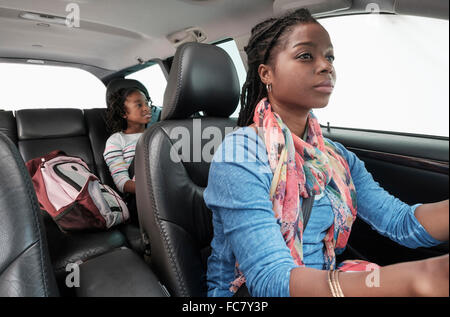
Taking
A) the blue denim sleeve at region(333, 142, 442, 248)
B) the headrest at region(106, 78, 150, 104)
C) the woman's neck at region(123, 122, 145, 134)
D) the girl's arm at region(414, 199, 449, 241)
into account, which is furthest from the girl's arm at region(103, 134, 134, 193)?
the girl's arm at region(414, 199, 449, 241)

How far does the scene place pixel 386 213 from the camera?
918mm

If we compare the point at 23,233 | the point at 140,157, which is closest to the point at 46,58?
the point at 140,157

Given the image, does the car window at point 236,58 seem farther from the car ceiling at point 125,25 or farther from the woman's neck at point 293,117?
the woman's neck at point 293,117

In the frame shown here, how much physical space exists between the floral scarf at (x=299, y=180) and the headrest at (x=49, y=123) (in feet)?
6.88

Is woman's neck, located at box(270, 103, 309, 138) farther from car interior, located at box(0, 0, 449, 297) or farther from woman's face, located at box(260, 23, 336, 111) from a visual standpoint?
A: car interior, located at box(0, 0, 449, 297)

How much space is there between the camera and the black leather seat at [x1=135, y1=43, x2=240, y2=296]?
942 mm

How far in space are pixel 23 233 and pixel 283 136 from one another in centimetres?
66

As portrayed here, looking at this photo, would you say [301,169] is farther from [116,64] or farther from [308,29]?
[116,64]

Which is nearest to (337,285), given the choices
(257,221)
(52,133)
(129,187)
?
(257,221)

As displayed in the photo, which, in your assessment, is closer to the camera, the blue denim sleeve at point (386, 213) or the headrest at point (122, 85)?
the blue denim sleeve at point (386, 213)

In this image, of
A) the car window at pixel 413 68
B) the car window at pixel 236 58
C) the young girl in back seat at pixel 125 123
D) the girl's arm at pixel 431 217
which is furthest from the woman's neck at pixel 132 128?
the girl's arm at pixel 431 217

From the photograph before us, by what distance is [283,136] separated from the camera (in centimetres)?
79

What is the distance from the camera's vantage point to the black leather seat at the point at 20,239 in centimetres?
69

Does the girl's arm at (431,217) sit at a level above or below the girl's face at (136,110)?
below
